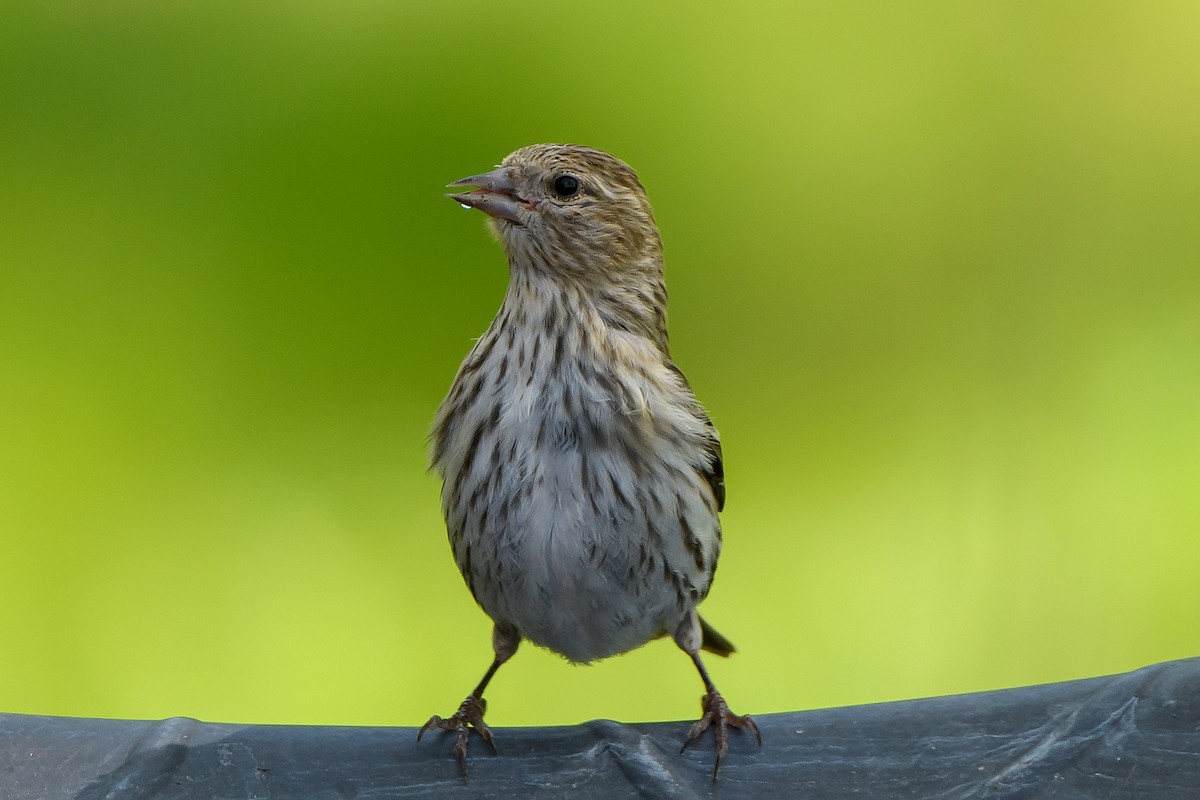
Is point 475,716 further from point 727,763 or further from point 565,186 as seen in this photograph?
point 565,186

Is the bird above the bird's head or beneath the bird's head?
beneath

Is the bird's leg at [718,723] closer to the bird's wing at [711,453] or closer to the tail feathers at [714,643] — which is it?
the bird's wing at [711,453]

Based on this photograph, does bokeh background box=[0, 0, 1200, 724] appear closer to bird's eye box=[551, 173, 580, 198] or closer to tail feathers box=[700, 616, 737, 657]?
tail feathers box=[700, 616, 737, 657]

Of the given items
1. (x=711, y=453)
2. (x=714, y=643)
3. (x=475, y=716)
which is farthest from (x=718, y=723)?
(x=714, y=643)

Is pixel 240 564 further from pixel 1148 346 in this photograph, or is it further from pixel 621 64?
pixel 1148 346

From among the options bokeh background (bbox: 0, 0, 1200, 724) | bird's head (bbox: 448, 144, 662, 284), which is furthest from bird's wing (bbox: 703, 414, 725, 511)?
bokeh background (bbox: 0, 0, 1200, 724)
